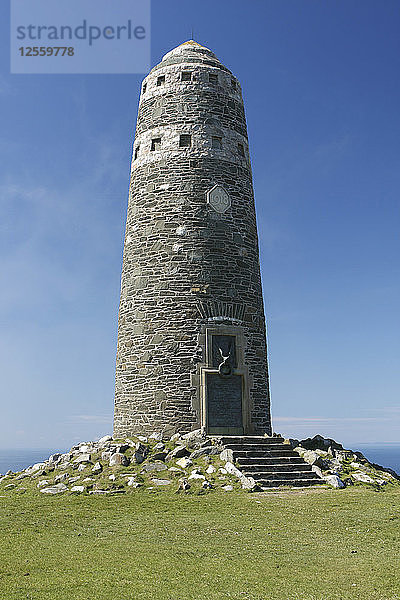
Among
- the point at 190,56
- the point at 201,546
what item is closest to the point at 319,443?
the point at 201,546

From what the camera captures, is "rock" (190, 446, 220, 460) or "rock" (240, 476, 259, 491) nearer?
"rock" (240, 476, 259, 491)

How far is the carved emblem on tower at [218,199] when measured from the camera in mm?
22144

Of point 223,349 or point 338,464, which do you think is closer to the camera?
point 338,464

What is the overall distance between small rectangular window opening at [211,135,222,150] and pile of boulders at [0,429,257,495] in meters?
12.3

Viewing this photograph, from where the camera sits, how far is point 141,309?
2136 cm

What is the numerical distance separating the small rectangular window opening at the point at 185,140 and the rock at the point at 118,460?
43.4ft

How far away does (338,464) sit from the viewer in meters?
17.7

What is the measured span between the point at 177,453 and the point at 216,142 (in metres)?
13.5

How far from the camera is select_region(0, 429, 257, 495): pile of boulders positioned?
49.5 feet

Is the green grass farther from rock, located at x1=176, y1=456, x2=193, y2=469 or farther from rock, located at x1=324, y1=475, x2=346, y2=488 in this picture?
rock, located at x1=176, y1=456, x2=193, y2=469

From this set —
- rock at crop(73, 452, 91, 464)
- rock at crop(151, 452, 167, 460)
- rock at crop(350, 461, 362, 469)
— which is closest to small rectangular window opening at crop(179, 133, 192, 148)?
rock at crop(151, 452, 167, 460)

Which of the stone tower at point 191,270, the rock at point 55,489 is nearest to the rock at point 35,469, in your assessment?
the rock at point 55,489

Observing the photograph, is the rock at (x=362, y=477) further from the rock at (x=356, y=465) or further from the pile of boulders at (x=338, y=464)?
the rock at (x=356, y=465)

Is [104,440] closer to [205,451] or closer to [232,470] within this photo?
[205,451]
